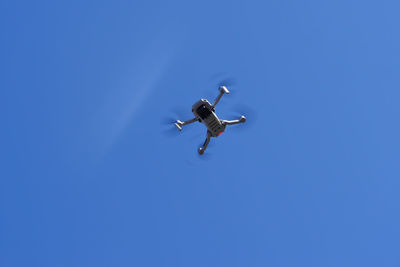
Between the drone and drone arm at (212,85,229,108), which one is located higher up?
drone arm at (212,85,229,108)

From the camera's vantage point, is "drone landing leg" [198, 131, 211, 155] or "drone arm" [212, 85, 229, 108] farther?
"drone landing leg" [198, 131, 211, 155]

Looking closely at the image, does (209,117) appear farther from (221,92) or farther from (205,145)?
(205,145)

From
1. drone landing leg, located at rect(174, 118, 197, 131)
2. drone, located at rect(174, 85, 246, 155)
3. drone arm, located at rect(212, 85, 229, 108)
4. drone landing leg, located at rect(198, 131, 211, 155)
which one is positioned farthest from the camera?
drone landing leg, located at rect(198, 131, 211, 155)

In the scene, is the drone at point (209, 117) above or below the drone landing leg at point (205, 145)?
above

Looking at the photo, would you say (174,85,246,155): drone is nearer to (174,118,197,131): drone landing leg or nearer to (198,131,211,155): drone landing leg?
(174,118,197,131): drone landing leg

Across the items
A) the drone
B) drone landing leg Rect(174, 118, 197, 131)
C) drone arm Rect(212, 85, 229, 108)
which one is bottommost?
drone landing leg Rect(174, 118, 197, 131)

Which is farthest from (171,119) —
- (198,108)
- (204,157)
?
(204,157)

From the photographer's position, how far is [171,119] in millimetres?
32688

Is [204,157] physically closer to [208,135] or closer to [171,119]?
[208,135]

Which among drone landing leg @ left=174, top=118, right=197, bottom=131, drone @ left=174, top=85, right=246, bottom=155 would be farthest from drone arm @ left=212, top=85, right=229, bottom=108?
drone landing leg @ left=174, top=118, right=197, bottom=131

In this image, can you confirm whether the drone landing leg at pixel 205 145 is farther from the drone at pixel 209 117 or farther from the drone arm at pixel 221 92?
the drone arm at pixel 221 92

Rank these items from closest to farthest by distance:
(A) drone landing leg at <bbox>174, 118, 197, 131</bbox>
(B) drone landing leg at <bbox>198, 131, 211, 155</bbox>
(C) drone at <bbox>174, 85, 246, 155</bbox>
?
(C) drone at <bbox>174, 85, 246, 155</bbox>
(A) drone landing leg at <bbox>174, 118, 197, 131</bbox>
(B) drone landing leg at <bbox>198, 131, 211, 155</bbox>

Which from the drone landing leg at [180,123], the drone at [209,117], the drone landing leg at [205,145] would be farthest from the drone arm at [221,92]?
the drone landing leg at [205,145]

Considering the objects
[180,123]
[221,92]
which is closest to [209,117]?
[221,92]
